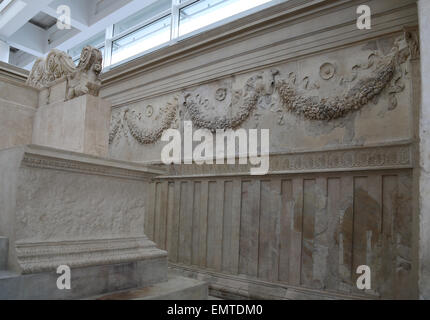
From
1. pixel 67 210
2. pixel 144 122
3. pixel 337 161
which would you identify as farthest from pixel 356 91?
pixel 144 122

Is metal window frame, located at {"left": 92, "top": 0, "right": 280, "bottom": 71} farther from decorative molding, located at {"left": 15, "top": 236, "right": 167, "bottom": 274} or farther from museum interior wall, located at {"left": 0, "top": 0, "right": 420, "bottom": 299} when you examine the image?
decorative molding, located at {"left": 15, "top": 236, "right": 167, "bottom": 274}

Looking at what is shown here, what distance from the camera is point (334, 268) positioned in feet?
14.3

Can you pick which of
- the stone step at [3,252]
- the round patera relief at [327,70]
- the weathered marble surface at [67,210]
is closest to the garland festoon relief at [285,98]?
the round patera relief at [327,70]

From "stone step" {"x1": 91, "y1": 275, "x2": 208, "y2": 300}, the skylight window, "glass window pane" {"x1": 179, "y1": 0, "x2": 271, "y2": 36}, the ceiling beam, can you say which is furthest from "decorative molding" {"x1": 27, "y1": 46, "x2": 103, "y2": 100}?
the ceiling beam

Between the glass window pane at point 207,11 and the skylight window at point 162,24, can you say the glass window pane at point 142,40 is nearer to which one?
the skylight window at point 162,24

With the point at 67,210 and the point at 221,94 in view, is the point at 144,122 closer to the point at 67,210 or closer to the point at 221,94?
the point at 221,94

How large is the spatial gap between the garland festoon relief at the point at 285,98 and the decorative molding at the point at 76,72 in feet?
8.03

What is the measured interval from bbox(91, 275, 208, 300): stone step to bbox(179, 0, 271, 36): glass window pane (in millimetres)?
5121

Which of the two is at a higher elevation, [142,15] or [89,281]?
[142,15]

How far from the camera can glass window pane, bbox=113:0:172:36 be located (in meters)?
8.19

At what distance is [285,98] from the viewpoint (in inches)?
197

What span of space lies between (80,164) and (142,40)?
259 inches
